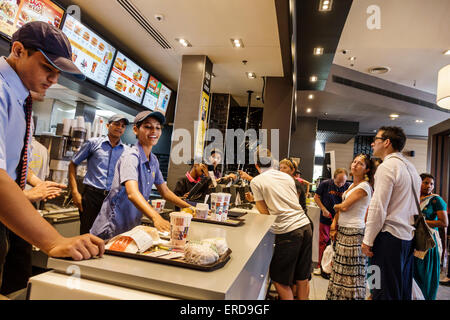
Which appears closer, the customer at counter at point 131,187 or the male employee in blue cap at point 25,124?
the male employee in blue cap at point 25,124

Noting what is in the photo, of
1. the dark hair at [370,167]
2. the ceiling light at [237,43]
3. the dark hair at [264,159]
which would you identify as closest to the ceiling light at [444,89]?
the dark hair at [370,167]

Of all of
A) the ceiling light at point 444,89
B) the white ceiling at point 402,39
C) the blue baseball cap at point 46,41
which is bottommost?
the blue baseball cap at point 46,41

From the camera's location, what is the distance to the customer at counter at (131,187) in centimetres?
144

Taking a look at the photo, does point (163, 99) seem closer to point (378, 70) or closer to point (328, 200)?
point (328, 200)

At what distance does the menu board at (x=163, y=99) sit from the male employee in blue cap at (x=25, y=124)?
5398mm

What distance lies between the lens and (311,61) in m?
4.54

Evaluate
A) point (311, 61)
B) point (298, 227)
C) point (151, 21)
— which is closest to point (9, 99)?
point (298, 227)

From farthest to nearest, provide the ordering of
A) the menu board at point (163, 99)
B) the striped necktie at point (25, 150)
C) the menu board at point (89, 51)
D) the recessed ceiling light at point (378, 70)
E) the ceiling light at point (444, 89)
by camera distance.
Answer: the recessed ceiling light at point (378, 70)
the menu board at point (163, 99)
the menu board at point (89, 51)
the ceiling light at point (444, 89)
the striped necktie at point (25, 150)

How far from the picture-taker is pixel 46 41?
946 millimetres

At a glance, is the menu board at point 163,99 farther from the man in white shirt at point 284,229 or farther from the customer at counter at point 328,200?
the man in white shirt at point 284,229

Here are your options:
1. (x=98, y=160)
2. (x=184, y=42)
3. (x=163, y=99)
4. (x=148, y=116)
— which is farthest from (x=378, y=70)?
(x=148, y=116)

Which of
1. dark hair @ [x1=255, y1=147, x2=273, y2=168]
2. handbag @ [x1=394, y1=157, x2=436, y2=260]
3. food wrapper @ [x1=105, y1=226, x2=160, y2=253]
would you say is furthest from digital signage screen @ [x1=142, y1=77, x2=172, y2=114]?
food wrapper @ [x1=105, y1=226, x2=160, y2=253]
